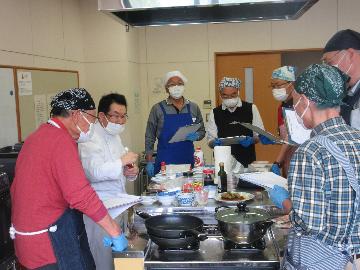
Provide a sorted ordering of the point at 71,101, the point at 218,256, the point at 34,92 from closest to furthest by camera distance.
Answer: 1. the point at 218,256
2. the point at 71,101
3. the point at 34,92

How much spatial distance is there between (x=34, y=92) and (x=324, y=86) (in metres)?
2.82

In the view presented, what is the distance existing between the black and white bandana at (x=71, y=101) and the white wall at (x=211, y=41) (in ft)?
11.4

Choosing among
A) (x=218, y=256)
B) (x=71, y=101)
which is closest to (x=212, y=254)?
(x=218, y=256)

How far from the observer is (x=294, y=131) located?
2275 mm

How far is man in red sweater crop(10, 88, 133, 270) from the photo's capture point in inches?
68.2

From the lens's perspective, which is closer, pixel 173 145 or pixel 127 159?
pixel 127 159

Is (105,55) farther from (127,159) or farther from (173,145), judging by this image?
(127,159)

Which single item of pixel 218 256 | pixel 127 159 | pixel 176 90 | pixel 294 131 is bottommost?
pixel 218 256

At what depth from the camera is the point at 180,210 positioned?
217 centimetres

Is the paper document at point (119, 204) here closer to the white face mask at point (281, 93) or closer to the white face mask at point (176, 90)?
the white face mask at point (281, 93)

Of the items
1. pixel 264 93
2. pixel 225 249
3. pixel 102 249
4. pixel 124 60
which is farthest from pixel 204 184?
pixel 264 93

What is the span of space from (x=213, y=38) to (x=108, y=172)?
3.49 m

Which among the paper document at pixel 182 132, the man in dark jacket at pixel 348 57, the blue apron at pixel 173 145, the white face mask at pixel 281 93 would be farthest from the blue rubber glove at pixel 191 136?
the man in dark jacket at pixel 348 57

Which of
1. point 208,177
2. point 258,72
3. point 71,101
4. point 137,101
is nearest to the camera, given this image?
point 71,101
